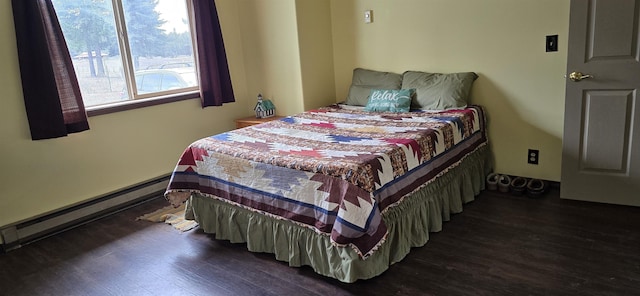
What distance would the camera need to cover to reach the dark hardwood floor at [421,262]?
6.76 ft

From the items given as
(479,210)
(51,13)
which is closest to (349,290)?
(479,210)

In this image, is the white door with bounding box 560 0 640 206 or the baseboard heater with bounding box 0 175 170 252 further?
the baseboard heater with bounding box 0 175 170 252

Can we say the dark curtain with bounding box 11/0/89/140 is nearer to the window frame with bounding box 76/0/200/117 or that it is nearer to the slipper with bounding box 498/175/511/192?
the window frame with bounding box 76/0/200/117

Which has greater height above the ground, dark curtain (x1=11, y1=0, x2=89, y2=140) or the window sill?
dark curtain (x1=11, y1=0, x2=89, y2=140)

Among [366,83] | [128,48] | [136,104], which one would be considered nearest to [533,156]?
[366,83]

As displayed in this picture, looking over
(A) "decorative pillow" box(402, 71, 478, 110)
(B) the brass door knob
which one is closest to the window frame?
(A) "decorative pillow" box(402, 71, 478, 110)

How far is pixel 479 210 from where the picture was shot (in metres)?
2.88

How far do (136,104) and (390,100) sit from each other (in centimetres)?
197

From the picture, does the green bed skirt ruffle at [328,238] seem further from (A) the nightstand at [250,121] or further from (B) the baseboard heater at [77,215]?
(A) the nightstand at [250,121]

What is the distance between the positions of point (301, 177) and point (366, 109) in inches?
59.0

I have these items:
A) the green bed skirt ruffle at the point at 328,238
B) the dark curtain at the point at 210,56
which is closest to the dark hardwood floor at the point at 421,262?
the green bed skirt ruffle at the point at 328,238

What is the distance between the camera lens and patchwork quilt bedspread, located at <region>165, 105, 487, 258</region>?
6.56 ft

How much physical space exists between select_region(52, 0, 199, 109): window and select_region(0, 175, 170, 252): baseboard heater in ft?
2.29

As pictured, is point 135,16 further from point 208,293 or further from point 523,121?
point 523,121
